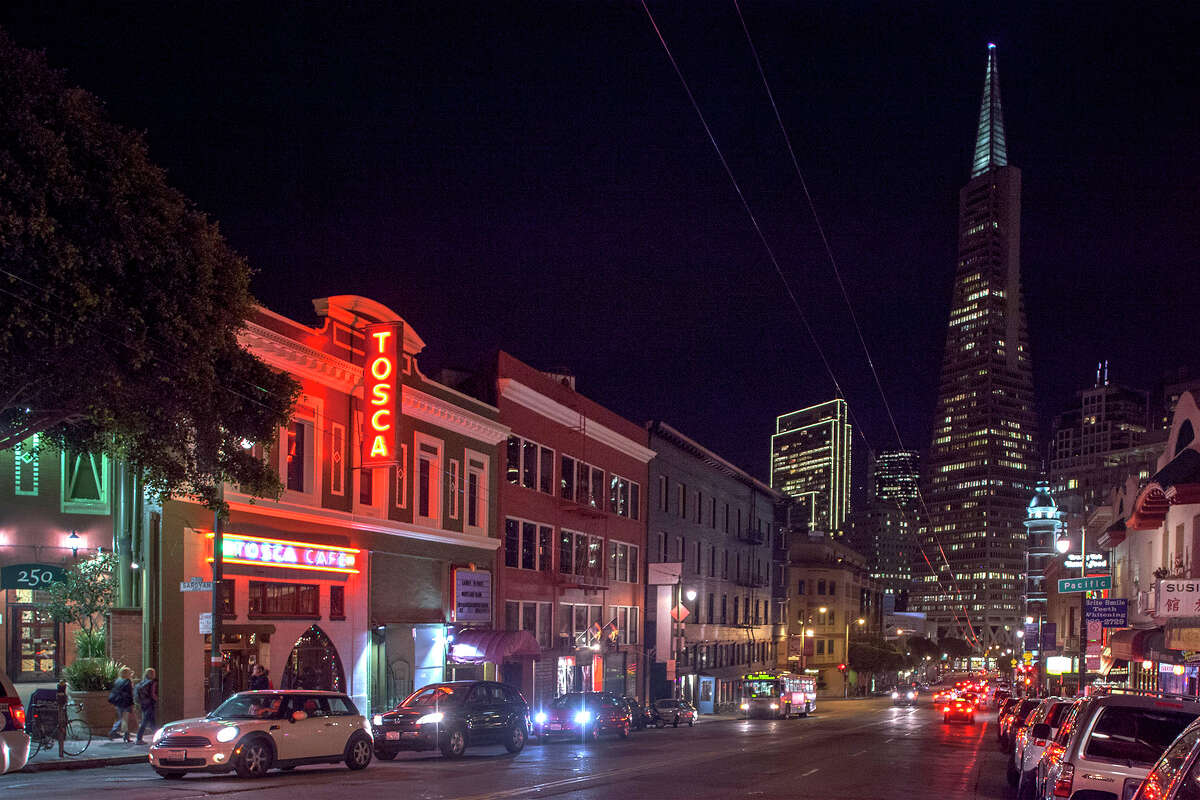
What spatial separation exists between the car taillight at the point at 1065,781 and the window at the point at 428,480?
26965 mm

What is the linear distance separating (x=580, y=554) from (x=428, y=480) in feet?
43.1

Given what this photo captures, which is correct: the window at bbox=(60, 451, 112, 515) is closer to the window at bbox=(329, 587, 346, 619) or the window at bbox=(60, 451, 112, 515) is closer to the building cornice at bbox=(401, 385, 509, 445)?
the window at bbox=(329, 587, 346, 619)

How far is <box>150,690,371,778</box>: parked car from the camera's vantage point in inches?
765

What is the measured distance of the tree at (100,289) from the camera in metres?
17.0

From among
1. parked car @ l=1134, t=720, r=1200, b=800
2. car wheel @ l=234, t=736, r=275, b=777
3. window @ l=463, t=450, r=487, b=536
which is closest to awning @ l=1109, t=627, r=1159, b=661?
window @ l=463, t=450, r=487, b=536

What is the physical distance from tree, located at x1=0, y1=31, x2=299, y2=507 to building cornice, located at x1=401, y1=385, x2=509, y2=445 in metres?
14.7

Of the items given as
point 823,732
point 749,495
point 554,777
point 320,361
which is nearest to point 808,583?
point 749,495

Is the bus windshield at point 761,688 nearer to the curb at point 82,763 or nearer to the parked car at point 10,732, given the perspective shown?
the curb at point 82,763

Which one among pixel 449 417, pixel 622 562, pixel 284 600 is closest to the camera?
pixel 284 600

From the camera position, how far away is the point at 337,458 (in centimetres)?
3338

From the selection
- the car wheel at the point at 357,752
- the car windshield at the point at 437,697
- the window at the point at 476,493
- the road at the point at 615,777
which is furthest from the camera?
the window at the point at 476,493

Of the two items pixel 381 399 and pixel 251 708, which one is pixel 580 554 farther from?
pixel 251 708

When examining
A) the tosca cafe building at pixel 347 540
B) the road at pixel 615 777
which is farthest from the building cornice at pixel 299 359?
the road at pixel 615 777

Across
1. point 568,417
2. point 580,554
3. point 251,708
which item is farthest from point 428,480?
point 251,708
